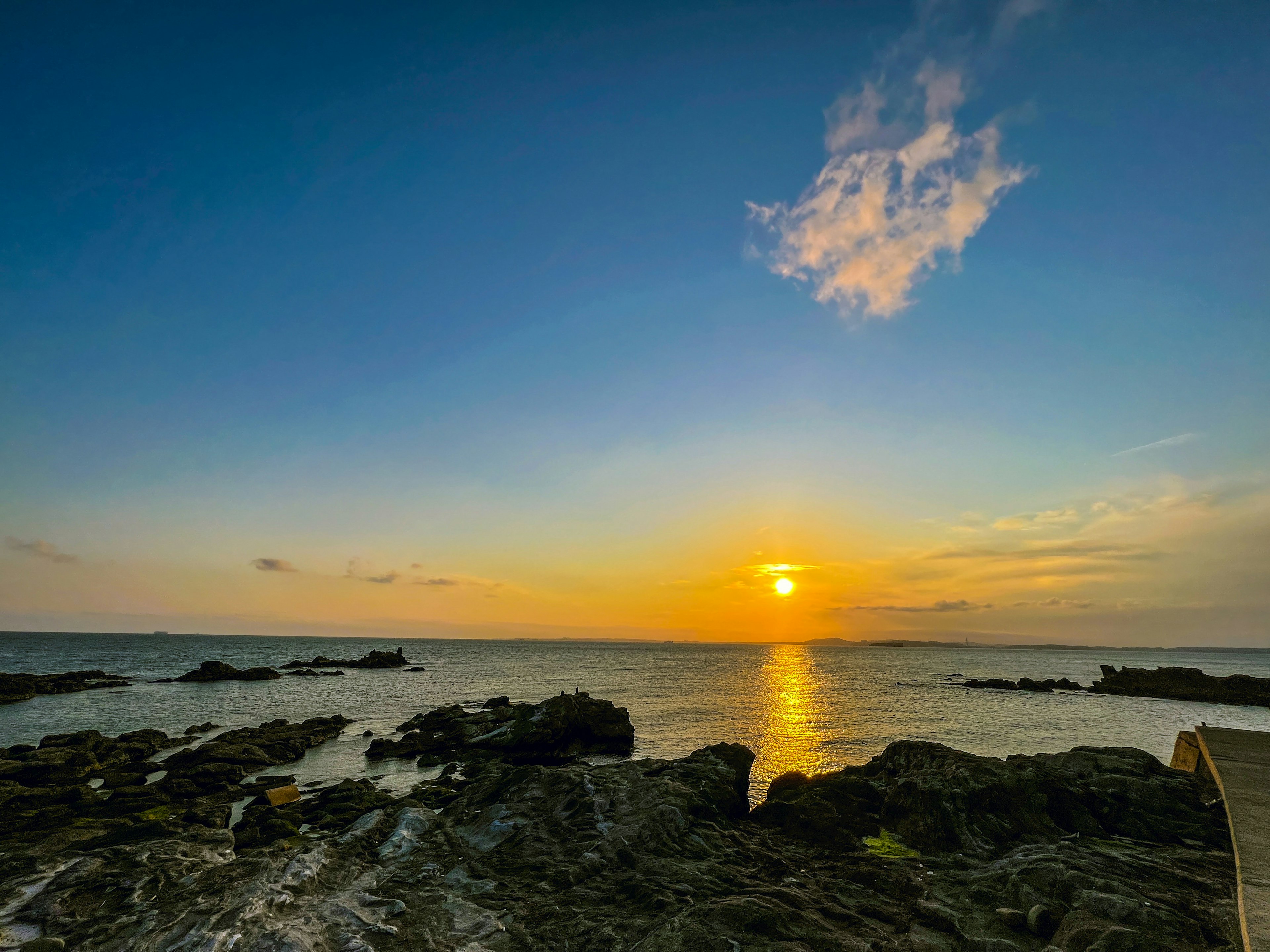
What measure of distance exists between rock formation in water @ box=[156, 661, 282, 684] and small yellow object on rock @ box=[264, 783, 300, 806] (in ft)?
232

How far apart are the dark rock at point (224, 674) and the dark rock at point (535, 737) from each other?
59.7 m

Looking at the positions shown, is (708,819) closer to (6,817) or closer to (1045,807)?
(1045,807)

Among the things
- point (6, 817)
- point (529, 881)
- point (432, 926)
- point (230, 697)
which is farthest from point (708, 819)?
point (230, 697)

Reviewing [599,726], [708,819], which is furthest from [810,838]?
[599,726]

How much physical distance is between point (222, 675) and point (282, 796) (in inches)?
2972

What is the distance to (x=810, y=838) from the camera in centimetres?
1639

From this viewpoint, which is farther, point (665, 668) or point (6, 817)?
point (665, 668)

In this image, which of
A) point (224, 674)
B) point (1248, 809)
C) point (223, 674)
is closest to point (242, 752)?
point (1248, 809)

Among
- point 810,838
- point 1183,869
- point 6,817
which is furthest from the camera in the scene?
point 6,817

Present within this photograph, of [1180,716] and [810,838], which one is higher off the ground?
[810,838]

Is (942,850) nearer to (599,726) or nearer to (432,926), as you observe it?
(432,926)

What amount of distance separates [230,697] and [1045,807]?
226 feet

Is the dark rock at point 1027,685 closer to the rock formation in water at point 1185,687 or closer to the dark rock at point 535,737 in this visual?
the rock formation in water at point 1185,687

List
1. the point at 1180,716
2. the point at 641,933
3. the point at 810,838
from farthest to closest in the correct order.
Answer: the point at 1180,716, the point at 810,838, the point at 641,933
